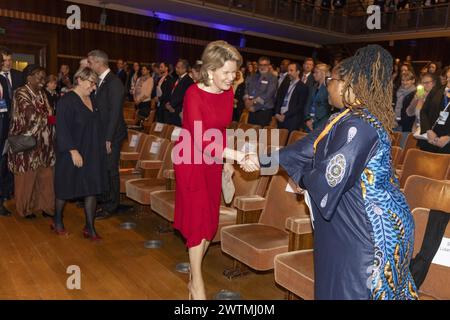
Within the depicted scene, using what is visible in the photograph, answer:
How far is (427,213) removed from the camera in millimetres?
2121

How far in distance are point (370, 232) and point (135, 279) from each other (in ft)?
6.23

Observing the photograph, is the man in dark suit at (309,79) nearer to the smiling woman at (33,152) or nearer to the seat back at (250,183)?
the seat back at (250,183)

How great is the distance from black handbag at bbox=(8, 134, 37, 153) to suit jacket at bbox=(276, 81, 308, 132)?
3506mm

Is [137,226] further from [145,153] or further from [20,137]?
[20,137]

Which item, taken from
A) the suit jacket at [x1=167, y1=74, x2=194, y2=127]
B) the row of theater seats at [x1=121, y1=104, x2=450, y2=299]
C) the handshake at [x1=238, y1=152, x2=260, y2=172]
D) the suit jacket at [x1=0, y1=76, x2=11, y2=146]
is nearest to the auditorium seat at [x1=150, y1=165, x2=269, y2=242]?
the row of theater seats at [x1=121, y1=104, x2=450, y2=299]

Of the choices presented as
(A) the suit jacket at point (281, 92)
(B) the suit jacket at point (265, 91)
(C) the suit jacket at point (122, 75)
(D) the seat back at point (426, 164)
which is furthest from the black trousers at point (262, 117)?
(C) the suit jacket at point (122, 75)

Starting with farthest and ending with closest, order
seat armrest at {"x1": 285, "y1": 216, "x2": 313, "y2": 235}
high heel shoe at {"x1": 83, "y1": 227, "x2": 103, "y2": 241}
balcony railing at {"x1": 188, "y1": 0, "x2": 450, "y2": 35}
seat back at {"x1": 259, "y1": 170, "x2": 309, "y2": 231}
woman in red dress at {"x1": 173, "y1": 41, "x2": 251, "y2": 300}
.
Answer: balcony railing at {"x1": 188, "y1": 0, "x2": 450, "y2": 35}, high heel shoe at {"x1": 83, "y1": 227, "x2": 103, "y2": 241}, seat back at {"x1": 259, "y1": 170, "x2": 309, "y2": 231}, seat armrest at {"x1": 285, "y1": 216, "x2": 313, "y2": 235}, woman in red dress at {"x1": 173, "y1": 41, "x2": 251, "y2": 300}

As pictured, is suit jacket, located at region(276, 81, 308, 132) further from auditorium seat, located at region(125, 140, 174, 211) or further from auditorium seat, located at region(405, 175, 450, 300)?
auditorium seat, located at region(405, 175, 450, 300)

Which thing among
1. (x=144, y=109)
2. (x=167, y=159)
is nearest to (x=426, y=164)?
(x=167, y=159)

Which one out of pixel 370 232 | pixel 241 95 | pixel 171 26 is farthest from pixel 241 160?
pixel 171 26

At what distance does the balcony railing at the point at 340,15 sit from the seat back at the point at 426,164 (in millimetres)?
8745

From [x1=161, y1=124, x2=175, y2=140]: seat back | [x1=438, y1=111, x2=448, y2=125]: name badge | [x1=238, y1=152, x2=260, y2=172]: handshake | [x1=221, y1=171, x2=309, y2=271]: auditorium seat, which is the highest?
[x1=438, y1=111, x2=448, y2=125]: name badge

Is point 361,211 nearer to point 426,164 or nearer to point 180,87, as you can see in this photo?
point 426,164

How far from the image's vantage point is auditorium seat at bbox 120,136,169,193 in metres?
4.24
